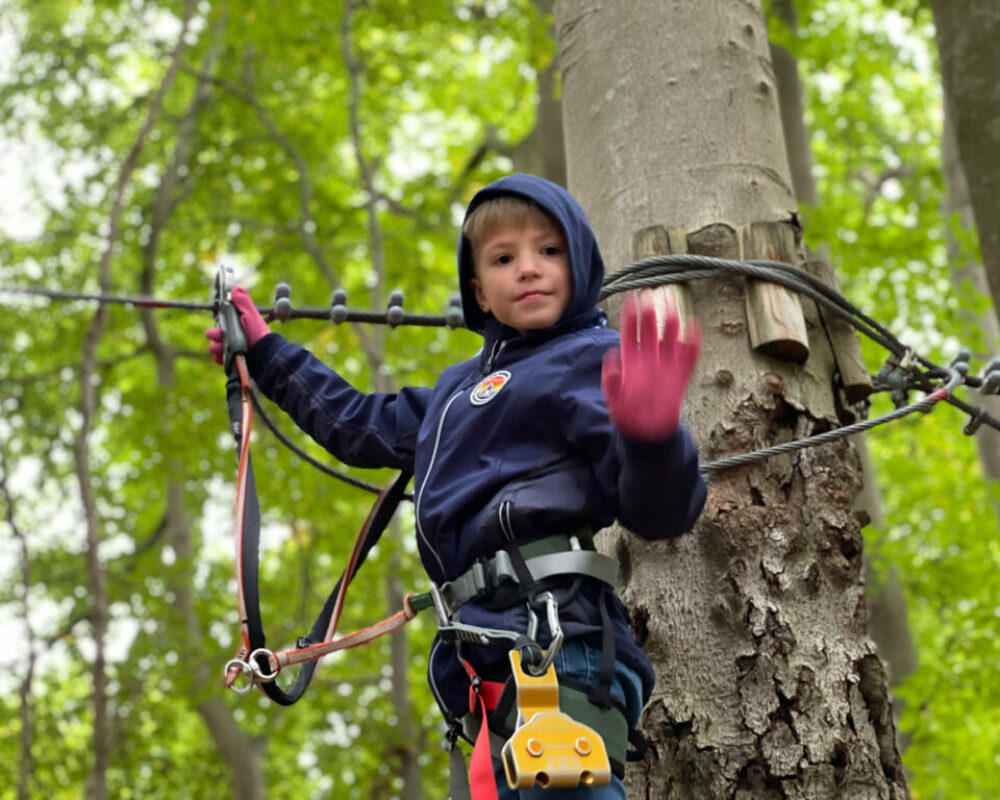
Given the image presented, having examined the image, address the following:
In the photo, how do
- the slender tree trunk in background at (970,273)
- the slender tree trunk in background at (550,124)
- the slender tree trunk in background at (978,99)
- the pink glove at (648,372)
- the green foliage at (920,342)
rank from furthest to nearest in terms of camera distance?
the slender tree trunk in background at (970,273) → the slender tree trunk in background at (550,124) → the green foliage at (920,342) → the slender tree trunk in background at (978,99) → the pink glove at (648,372)

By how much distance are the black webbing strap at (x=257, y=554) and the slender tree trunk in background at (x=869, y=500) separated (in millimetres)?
5070

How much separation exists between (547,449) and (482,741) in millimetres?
500

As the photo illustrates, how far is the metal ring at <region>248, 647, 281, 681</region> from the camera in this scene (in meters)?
2.30

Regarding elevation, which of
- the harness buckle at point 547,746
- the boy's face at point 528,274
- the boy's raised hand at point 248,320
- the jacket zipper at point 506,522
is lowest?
the harness buckle at point 547,746

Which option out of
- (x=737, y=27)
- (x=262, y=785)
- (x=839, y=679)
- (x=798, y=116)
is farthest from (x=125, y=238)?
(x=839, y=679)

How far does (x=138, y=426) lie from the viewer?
34.3ft

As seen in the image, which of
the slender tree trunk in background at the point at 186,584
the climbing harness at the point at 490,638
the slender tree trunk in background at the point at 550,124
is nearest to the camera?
the climbing harness at the point at 490,638

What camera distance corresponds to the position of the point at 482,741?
1.99 metres

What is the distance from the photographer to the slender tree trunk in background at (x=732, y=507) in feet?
7.39

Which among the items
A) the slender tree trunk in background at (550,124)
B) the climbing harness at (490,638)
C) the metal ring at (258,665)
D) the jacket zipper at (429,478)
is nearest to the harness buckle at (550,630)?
the climbing harness at (490,638)

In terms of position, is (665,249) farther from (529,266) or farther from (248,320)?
(248,320)

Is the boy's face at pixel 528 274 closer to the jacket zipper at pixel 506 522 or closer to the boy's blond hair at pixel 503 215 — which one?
the boy's blond hair at pixel 503 215

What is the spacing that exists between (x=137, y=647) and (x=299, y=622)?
1.66 m

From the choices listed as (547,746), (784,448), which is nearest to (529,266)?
(784,448)
